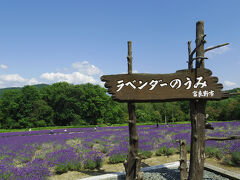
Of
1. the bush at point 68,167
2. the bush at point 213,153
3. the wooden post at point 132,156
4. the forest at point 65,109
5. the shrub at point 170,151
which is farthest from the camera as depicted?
the forest at point 65,109

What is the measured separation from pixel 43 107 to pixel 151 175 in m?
36.0

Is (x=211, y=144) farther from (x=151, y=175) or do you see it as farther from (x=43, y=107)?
(x=43, y=107)

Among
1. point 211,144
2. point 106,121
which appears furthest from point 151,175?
point 106,121

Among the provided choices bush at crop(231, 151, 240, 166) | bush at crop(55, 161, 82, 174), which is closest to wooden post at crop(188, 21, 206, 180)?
bush at crop(231, 151, 240, 166)

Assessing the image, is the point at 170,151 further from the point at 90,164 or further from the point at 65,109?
the point at 65,109

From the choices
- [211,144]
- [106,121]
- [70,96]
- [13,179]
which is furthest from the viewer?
[70,96]

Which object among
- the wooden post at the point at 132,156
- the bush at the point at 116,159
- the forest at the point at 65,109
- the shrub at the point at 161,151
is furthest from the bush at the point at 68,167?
the forest at the point at 65,109

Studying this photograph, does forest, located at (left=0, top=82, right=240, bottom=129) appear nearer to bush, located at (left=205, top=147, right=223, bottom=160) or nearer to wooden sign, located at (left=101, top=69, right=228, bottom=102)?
bush, located at (left=205, top=147, right=223, bottom=160)

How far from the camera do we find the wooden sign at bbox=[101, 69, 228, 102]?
376 cm

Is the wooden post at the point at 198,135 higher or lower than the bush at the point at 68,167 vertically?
higher

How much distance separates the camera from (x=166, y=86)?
385 cm

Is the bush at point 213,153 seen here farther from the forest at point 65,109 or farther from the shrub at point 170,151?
the forest at point 65,109

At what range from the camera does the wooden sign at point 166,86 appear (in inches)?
148

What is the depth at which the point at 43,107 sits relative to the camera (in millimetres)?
35375
